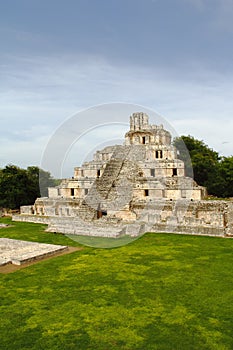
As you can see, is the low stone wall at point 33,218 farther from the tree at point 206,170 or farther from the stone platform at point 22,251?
the tree at point 206,170

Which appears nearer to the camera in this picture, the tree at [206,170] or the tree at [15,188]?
the tree at [15,188]

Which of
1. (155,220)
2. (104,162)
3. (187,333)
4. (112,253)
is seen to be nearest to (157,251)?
(112,253)

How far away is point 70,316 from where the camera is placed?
25.2 feet

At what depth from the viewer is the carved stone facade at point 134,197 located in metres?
18.3

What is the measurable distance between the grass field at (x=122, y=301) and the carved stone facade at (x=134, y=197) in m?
4.50

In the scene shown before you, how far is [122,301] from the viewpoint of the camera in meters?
8.50

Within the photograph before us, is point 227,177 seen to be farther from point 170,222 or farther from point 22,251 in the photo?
point 22,251

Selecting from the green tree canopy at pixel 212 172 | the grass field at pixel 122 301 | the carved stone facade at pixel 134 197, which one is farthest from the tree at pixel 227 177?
the grass field at pixel 122 301

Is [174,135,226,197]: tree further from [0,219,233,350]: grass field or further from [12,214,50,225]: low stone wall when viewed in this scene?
[0,219,233,350]: grass field

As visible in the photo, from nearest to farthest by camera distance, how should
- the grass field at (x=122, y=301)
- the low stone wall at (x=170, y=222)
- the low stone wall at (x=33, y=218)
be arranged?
1. the grass field at (x=122, y=301)
2. the low stone wall at (x=170, y=222)
3. the low stone wall at (x=33, y=218)

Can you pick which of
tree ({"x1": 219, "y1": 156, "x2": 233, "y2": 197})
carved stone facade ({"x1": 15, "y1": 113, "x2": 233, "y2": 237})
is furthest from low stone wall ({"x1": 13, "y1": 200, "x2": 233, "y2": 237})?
tree ({"x1": 219, "y1": 156, "x2": 233, "y2": 197})

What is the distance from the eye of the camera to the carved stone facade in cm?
1830

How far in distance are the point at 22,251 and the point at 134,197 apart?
34.1 feet

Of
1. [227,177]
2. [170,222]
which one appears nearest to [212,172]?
[227,177]
